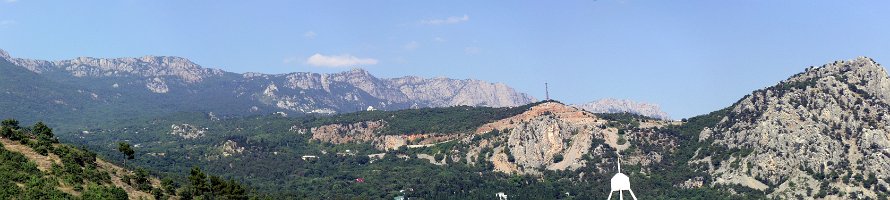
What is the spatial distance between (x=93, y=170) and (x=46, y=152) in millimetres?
6143

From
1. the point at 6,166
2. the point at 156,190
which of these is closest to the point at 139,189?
the point at 156,190

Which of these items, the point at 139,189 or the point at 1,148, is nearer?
the point at 1,148

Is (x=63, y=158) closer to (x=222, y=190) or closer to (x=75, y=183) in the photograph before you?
(x=75, y=183)

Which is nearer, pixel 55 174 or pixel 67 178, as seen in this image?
pixel 67 178

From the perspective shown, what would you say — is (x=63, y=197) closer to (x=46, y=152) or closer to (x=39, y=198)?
(x=39, y=198)

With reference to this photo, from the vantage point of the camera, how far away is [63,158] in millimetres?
124000

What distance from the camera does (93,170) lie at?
12531 centimetres

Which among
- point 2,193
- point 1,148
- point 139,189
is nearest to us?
point 2,193

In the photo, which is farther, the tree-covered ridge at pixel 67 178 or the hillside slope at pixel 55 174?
the tree-covered ridge at pixel 67 178

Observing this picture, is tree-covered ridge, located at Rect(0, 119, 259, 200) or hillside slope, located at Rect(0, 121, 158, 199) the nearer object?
hillside slope, located at Rect(0, 121, 158, 199)

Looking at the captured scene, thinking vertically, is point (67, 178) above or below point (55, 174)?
below

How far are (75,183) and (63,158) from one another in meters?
9.74

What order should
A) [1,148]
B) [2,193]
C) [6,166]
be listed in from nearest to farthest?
[2,193] < [6,166] < [1,148]

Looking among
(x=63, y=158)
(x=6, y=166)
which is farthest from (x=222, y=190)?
(x=6, y=166)
